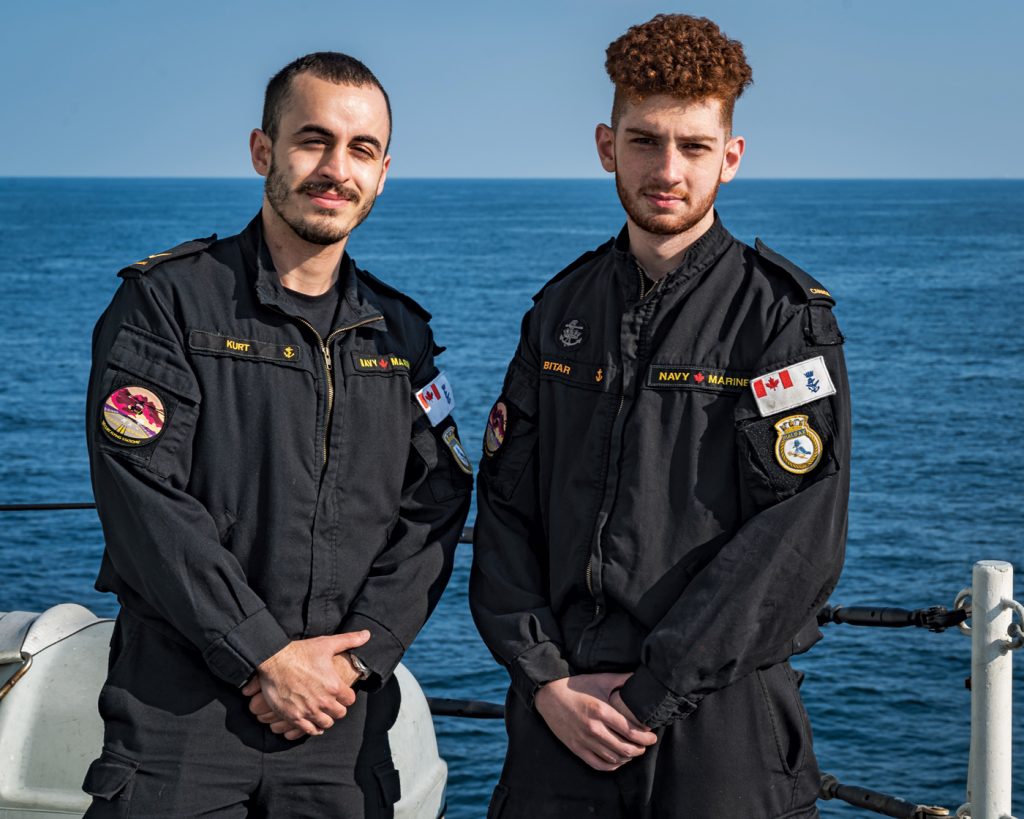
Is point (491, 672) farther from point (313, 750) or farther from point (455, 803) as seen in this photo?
point (313, 750)

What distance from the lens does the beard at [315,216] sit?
3.38 meters

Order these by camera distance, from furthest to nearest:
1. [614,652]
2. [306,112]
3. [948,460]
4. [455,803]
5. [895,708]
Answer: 1. [948,460]
2. [895,708]
3. [455,803]
4. [306,112]
5. [614,652]

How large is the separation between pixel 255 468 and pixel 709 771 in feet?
4.52

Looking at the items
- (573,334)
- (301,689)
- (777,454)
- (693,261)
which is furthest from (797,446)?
(301,689)

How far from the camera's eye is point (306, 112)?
340cm

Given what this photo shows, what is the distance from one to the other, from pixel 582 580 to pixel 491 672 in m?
18.6

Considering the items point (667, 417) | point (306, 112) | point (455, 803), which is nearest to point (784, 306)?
point (667, 417)

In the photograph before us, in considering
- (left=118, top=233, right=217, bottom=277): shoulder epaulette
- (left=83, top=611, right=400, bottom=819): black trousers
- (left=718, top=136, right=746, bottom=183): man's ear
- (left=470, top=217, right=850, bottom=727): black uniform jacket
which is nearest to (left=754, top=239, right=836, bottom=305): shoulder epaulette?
(left=470, top=217, right=850, bottom=727): black uniform jacket

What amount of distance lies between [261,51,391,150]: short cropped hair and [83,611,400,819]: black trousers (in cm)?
140

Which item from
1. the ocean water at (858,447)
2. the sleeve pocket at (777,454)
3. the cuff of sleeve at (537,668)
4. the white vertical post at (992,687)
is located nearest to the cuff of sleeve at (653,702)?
the cuff of sleeve at (537,668)

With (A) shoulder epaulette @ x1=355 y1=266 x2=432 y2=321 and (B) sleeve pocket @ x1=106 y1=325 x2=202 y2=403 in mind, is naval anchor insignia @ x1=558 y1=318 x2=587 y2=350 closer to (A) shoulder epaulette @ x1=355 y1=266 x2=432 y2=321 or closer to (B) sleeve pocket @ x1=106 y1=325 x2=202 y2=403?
(A) shoulder epaulette @ x1=355 y1=266 x2=432 y2=321

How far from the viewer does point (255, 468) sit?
3.30 meters

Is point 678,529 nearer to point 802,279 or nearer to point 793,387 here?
point 793,387

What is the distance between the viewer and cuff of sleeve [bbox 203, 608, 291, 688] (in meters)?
3.12
